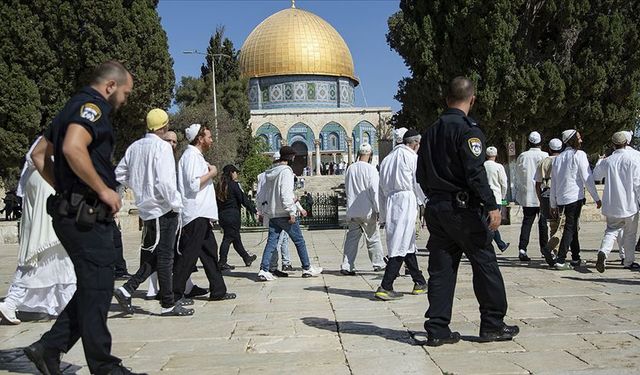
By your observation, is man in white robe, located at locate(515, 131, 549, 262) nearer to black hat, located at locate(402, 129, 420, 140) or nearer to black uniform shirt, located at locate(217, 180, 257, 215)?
black hat, located at locate(402, 129, 420, 140)

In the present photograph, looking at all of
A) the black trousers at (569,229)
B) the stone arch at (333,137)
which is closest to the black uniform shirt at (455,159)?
the black trousers at (569,229)

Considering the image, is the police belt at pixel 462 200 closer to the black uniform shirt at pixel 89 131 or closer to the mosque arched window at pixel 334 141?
the black uniform shirt at pixel 89 131

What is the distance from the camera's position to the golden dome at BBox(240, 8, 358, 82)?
218 ft

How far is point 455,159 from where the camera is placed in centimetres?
443

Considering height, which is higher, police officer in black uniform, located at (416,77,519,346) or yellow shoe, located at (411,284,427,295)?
police officer in black uniform, located at (416,77,519,346)

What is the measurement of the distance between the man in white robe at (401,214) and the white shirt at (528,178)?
3323 millimetres

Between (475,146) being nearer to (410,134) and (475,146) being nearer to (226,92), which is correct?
(410,134)

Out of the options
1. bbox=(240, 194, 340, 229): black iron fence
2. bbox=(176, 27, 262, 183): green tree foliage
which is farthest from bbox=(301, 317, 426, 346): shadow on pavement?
bbox=(176, 27, 262, 183): green tree foliage

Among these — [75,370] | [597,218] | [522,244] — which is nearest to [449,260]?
[75,370]

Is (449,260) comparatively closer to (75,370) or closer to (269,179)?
(75,370)

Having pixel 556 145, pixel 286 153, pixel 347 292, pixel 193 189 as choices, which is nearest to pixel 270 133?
pixel 556 145

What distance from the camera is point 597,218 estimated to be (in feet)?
56.7

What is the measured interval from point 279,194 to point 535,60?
15.2 meters

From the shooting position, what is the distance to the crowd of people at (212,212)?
341 cm
